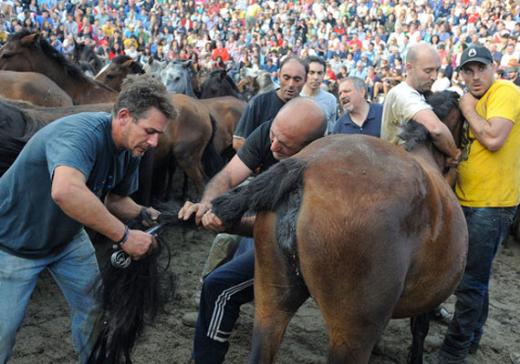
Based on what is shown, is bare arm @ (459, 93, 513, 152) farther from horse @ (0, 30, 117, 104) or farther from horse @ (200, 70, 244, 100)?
horse @ (200, 70, 244, 100)

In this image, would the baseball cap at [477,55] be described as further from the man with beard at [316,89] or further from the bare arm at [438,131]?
the man with beard at [316,89]

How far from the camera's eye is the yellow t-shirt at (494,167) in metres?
3.80

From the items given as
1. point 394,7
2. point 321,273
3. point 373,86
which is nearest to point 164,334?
point 321,273

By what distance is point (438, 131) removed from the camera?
3551mm

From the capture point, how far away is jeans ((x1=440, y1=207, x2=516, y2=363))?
3840mm

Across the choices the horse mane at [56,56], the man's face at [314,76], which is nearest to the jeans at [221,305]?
the man's face at [314,76]

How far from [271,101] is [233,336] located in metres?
2.36

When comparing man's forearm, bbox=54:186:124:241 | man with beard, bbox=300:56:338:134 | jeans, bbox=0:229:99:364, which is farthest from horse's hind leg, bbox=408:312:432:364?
man with beard, bbox=300:56:338:134

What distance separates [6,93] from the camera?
6.42 metres

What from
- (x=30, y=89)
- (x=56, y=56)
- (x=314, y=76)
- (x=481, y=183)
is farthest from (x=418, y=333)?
(x=56, y=56)

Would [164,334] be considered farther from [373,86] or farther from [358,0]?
[358,0]

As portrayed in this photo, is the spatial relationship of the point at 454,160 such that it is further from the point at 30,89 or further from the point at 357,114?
the point at 30,89

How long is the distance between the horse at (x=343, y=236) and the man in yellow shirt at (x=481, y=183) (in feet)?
4.18

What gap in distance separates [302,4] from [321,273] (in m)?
28.3
